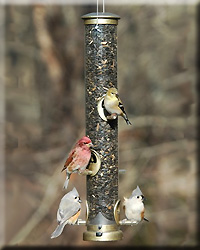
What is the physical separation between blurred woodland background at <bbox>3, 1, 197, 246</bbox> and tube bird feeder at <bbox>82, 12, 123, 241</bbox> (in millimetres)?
3322

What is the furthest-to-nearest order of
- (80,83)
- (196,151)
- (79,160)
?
(196,151) → (80,83) → (79,160)

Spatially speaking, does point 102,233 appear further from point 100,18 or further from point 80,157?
point 100,18

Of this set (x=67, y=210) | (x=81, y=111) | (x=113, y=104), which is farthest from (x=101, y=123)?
(x=81, y=111)

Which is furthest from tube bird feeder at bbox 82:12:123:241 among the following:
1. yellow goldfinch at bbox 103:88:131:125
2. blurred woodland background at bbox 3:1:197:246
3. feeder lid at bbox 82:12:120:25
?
blurred woodland background at bbox 3:1:197:246

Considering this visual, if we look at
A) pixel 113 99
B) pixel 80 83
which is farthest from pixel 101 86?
pixel 80 83

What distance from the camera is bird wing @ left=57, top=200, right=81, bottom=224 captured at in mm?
4602

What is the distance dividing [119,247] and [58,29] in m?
2.45

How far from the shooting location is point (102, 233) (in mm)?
4648

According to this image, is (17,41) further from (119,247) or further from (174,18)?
(119,247)

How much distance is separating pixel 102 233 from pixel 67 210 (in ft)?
0.82

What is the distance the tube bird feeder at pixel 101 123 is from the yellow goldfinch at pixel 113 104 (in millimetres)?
111

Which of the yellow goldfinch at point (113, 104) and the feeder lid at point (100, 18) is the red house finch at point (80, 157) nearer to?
the yellow goldfinch at point (113, 104)

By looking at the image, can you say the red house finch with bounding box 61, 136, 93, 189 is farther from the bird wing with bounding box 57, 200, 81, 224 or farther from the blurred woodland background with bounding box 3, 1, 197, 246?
the blurred woodland background with bounding box 3, 1, 197, 246

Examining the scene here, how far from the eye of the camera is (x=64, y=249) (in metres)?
8.27
